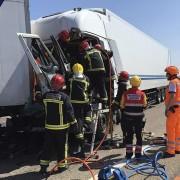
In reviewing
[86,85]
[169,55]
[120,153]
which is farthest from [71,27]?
[169,55]

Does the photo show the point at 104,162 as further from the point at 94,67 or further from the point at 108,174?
the point at 94,67

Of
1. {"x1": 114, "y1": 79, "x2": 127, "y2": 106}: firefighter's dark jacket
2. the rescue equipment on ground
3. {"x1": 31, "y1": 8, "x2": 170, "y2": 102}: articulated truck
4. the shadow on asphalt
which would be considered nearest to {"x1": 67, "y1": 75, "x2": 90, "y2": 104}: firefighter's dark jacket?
the shadow on asphalt

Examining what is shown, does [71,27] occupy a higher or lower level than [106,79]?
higher

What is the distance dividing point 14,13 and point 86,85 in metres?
2.05

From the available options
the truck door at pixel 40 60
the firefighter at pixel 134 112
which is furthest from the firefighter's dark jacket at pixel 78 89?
the firefighter at pixel 134 112

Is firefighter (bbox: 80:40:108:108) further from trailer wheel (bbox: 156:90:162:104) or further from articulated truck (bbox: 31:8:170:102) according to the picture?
trailer wheel (bbox: 156:90:162:104)

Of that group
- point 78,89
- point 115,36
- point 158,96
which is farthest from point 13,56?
point 158,96

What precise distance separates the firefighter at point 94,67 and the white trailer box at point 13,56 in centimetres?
148

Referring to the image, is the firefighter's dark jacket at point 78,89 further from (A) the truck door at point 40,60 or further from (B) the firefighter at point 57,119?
(B) the firefighter at point 57,119

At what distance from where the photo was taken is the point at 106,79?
10.1 metres

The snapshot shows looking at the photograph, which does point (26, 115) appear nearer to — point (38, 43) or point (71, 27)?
point (38, 43)

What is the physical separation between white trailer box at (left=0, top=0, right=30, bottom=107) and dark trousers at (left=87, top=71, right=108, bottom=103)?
1.60m

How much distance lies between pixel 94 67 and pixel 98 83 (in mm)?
386

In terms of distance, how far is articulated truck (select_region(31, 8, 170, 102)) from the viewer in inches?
415
